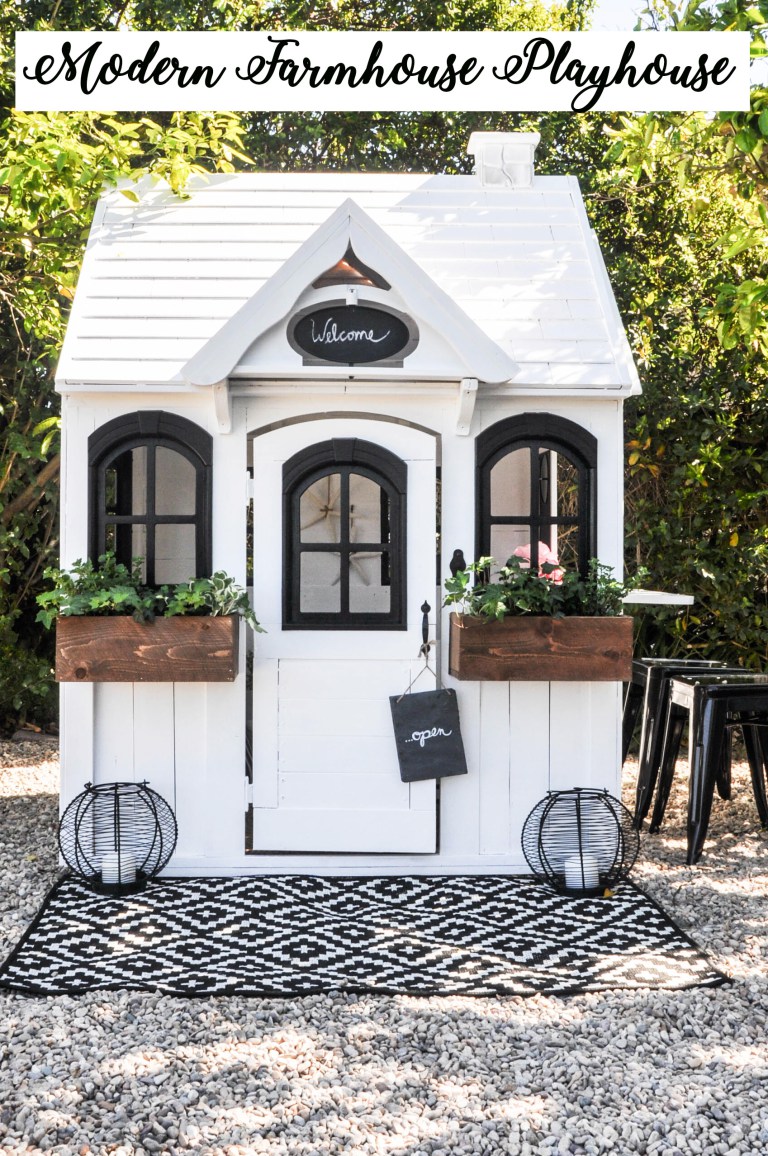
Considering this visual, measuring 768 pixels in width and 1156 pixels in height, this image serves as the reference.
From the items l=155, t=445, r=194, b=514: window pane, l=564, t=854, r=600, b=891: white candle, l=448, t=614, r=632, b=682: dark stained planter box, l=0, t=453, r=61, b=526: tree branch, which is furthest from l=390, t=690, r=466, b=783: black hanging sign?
l=0, t=453, r=61, b=526: tree branch

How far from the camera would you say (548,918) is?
5078 millimetres

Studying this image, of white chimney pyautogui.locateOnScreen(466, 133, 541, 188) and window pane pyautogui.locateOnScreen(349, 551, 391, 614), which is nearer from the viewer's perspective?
window pane pyautogui.locateOnScreen(349, 551, 391, 614)

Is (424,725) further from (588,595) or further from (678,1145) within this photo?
(678,1145)

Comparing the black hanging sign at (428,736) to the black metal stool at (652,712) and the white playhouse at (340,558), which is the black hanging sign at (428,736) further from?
the black metal stool at (652,712)

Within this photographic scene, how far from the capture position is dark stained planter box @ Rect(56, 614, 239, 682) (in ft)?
17.3

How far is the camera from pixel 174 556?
6387mm

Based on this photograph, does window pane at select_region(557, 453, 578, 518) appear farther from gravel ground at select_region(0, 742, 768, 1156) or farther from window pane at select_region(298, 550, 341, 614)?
gravel ground at select_region(0, 742, 768, 1156)

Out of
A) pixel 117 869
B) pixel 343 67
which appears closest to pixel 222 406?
pixel 117 869

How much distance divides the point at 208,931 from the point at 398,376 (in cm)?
272

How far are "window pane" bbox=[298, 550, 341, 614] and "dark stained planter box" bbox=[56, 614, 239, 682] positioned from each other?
0.62 metres

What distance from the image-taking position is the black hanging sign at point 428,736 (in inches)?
219

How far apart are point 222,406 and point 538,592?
1768 mm

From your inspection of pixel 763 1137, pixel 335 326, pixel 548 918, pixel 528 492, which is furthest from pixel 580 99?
pixel 763 1137

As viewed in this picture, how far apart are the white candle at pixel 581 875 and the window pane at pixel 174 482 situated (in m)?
2.86
